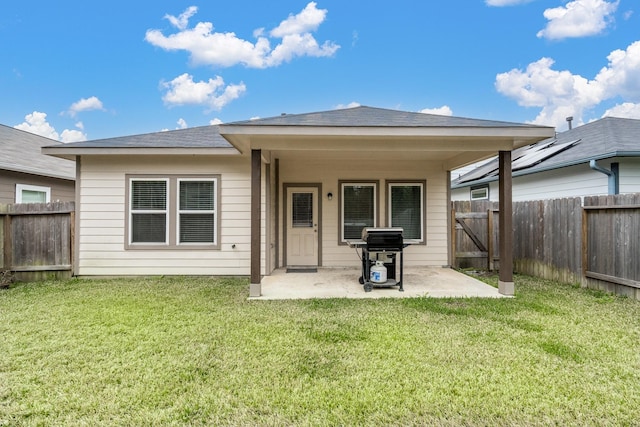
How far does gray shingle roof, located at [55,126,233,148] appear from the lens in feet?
20.3

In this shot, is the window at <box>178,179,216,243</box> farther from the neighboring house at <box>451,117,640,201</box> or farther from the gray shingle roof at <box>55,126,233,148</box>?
the neighboring house at <box>451,117,640,201</box>

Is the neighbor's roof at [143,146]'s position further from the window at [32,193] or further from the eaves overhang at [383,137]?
the window at [32,193]

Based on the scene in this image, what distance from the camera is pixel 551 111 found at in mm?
17750

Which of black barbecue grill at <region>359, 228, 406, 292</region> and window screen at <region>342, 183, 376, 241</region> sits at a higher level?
window screen at <region>342, 183, 376, 241</region>

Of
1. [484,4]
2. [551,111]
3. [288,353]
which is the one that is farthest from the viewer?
[551,111]

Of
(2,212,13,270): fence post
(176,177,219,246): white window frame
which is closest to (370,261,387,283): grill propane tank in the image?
(176,177,219,246): white window frame

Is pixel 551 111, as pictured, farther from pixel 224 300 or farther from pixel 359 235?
pixel 224 300

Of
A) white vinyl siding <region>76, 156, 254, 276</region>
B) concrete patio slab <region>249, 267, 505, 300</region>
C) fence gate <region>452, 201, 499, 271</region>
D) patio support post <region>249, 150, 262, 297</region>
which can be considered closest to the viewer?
patio support post <region>249, 150, 262, 297</region>

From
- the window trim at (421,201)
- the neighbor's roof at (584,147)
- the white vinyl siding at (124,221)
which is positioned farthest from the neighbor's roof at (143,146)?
the neighbor's roof at (584,147)

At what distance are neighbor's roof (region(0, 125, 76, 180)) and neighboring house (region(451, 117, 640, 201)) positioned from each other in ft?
38.6

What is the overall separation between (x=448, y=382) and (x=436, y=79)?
13.3 metres

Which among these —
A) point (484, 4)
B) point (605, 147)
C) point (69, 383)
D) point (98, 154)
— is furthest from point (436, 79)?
point (69, 383)

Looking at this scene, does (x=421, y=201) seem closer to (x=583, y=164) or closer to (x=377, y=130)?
(x=377, y=130)

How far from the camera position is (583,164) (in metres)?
7.31
